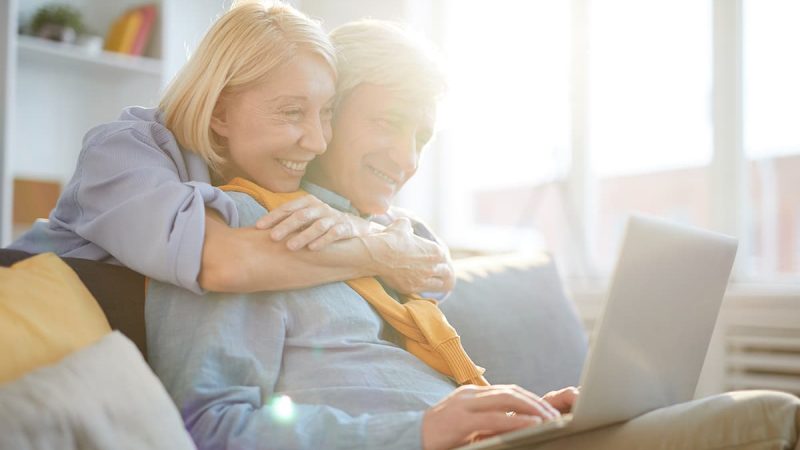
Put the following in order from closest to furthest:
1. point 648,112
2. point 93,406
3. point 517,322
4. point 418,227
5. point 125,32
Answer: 1. point 93,406
2. point 418,227
3. point 517,322
4. point 648,112
5. point 125,32

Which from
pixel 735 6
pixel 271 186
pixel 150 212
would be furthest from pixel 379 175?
pixel 735 6

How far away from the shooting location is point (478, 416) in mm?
899

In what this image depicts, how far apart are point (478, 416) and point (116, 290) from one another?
0.47m

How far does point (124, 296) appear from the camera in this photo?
3.44ft

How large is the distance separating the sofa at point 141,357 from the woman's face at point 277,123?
0.21 m

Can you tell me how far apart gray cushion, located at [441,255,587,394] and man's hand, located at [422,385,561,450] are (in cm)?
51

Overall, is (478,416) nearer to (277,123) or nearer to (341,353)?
(341,353)

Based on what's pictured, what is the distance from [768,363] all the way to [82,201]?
7.09 ft

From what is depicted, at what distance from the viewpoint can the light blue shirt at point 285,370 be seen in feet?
3.06

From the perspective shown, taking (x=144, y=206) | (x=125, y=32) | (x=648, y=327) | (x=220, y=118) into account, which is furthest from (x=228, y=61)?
(x=125, y=32)

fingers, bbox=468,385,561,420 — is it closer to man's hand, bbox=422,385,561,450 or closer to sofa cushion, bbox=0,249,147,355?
man's hand, bbox=422,385,561,450

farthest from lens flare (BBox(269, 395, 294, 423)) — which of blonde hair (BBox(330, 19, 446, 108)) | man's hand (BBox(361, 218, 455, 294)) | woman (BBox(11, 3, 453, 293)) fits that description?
blonde hair (BBox(330, 19, 446, 108))

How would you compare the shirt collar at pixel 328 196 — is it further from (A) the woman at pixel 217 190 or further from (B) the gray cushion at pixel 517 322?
(B) the gray cushion at pixel 517 322

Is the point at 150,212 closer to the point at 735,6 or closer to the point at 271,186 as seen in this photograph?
the point at 271,186
